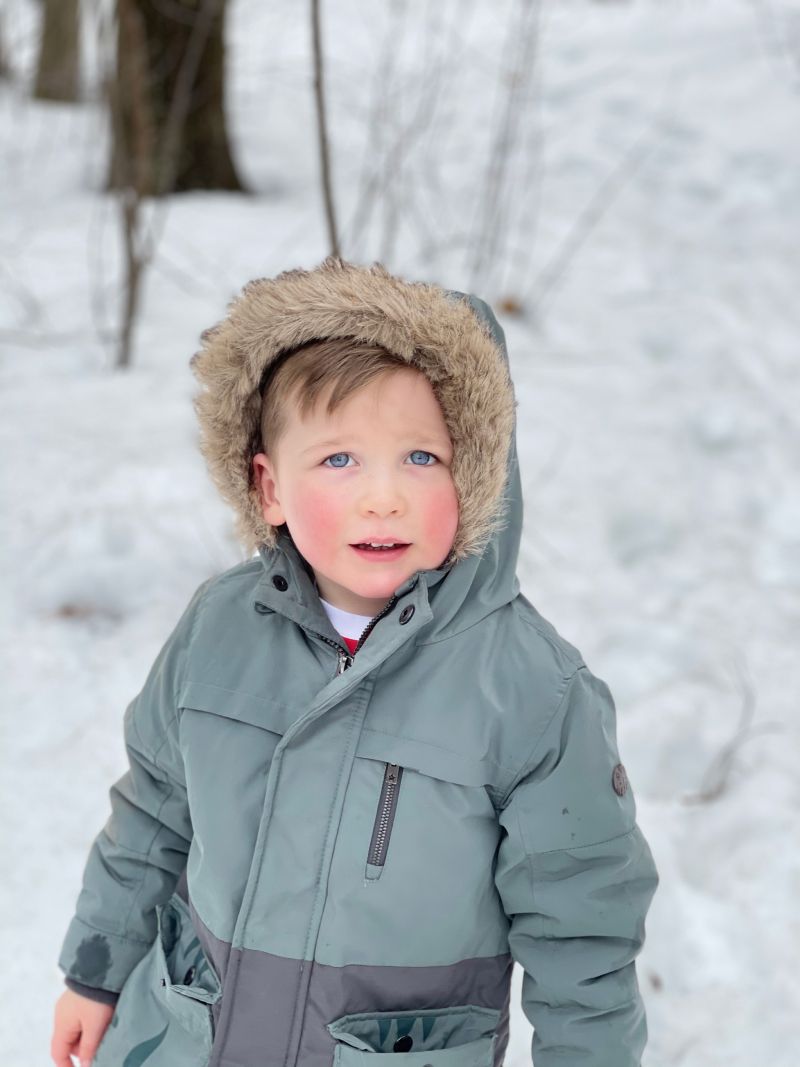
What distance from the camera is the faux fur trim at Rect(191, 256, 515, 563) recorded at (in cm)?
123

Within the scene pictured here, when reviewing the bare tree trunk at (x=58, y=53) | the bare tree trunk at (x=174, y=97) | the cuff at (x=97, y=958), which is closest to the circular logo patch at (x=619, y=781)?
the cuff at (x=97, y=958)

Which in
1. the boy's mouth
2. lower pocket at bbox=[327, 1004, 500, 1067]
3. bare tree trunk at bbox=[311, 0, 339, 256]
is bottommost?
lower pocket at bbox=[327, 1004, 500, 1067]

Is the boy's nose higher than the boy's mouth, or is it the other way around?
the boy's nose

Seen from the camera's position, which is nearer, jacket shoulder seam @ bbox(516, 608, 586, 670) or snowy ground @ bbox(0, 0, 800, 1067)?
jacket shoulder seam @ bbox(516, 608, 586, 670)

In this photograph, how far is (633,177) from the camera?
516 centimetres

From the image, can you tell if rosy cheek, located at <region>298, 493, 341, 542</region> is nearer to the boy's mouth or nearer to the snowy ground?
the boy's mouth

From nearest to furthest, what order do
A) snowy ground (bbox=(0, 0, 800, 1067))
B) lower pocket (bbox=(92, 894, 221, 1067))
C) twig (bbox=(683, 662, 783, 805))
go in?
1. lower pocket (bbox=(92, 894, 221, 1067))
2. snowy ground (bbox=(0, 0, 800, 1067))
3. twig (bbox=(683, 662, 783, 805))

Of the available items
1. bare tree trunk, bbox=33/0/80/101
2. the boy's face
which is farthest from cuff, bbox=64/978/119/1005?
bare tree trunk, bbox=33/0/80/101

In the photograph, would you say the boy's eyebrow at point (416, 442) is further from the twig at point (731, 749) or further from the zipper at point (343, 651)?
the twig at point (731, 749)

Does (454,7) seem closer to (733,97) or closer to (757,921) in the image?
(733,97)

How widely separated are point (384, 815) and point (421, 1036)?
0.28 metres

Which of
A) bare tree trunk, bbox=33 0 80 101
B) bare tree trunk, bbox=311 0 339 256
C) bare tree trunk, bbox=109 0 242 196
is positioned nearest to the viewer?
bare tree trunk, bbox=311 0 339 256

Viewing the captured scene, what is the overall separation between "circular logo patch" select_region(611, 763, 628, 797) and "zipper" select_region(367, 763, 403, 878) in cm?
25

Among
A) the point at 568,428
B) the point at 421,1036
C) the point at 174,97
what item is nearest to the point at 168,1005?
the point at 421,1036
